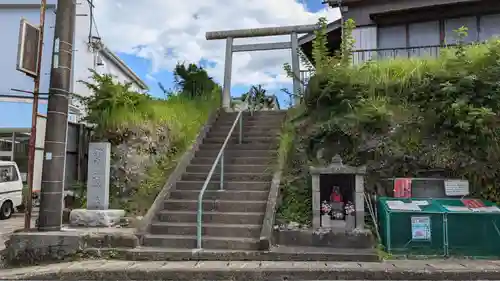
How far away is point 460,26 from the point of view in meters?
13.5

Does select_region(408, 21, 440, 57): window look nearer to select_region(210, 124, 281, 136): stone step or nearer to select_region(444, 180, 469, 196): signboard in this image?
select_region(210, 124, 281, 136): stone step

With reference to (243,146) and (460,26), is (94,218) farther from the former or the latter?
(460,26)

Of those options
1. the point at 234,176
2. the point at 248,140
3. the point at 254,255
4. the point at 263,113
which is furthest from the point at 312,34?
the point at 254,255

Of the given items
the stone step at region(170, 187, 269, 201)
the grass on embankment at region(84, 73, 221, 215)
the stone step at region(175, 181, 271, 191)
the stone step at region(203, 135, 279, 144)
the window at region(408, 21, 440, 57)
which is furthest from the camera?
the window at region(408, 21, 440, 57)

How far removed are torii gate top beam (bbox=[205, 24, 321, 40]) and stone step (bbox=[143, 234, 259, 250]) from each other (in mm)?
8967

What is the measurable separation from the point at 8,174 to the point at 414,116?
12641 mm

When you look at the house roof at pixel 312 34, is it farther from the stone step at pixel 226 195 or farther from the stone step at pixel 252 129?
the stone step at pixel 226 195

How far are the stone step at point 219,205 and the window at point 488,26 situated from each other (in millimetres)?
10120

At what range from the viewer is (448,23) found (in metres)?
13.7

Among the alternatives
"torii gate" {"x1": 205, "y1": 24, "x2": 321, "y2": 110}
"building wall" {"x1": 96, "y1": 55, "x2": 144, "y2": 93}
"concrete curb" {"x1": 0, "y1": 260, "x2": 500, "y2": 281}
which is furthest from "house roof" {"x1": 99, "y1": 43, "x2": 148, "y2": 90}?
"concrete curb" {"x1": 0, "y1": 260, "x2": 500, "y2": 281}

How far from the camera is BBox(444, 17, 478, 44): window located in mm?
13344

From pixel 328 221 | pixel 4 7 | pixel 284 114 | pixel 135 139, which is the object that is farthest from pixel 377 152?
pixel 4 7

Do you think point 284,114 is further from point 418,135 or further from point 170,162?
point 418,135

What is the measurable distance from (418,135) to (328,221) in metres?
2.63
